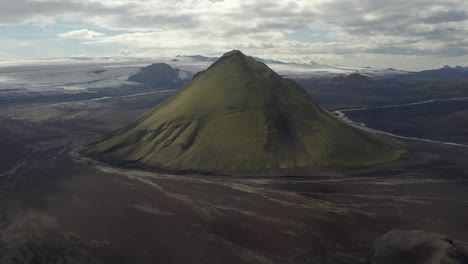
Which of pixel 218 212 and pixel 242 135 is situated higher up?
pixel 242 135

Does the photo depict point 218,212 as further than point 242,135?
No

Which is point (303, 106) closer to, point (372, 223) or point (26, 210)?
point (372, 223)

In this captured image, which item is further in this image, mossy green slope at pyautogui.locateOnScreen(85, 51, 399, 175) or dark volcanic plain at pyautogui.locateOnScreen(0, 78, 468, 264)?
mossy green slope at pyautogui.locateOnScreen(85, 51, 399, 175)

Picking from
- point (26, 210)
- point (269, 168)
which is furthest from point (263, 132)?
point (26, 210)

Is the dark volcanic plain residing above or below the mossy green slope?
below
